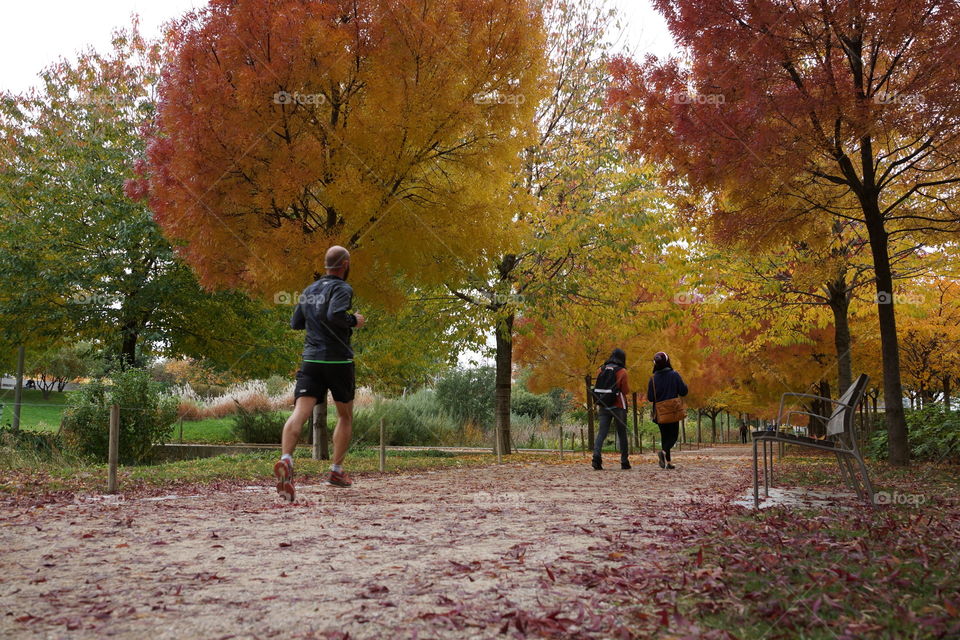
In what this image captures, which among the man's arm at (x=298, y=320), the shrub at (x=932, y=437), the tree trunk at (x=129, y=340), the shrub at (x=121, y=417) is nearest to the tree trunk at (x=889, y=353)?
the shrub at (x=932, y=437)

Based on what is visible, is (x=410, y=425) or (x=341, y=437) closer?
(x=341, y=437)

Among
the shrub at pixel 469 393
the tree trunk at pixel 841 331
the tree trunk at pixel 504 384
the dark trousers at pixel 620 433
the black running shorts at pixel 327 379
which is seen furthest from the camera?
the shrub at pixel 469 393

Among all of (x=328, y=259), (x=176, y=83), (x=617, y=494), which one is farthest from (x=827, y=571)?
(x=176, y=83)

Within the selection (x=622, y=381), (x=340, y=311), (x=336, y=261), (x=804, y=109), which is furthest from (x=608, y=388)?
(x=340, y=311)

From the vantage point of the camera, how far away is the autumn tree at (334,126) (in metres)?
9.10

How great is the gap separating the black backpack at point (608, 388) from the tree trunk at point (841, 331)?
5.25 m

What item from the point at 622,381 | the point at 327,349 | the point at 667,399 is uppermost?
the point at 327,349

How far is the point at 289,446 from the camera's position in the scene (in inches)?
233

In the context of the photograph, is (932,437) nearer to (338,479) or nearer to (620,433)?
(620,433)

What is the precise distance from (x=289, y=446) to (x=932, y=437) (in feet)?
32.2

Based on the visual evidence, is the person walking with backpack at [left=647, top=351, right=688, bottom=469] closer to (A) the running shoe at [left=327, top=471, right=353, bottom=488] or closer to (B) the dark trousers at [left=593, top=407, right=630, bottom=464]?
(B) the dark trousers at [left=593, top=407, right=630, bottom=464]

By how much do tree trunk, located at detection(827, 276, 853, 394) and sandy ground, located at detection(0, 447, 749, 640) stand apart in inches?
363

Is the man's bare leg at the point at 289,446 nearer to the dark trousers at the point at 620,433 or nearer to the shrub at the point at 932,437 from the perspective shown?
the dark trousers at the point at 620,433

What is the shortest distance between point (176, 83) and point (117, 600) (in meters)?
8.35
